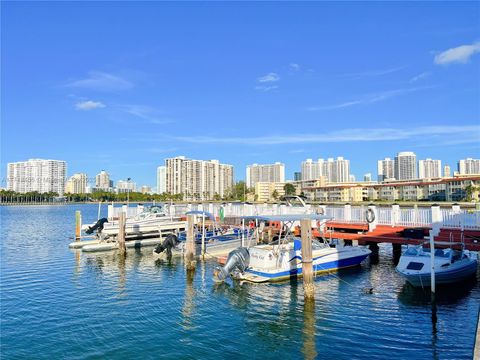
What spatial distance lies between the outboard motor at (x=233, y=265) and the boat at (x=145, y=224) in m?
14.6

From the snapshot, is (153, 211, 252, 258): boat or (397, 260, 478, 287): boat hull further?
(153, 211, 252, 258): boat

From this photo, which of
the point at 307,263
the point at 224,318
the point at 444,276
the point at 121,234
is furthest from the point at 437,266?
the point at 121,234

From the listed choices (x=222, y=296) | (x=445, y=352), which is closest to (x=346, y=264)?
(x=222, y=296)

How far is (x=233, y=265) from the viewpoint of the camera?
1822 cm

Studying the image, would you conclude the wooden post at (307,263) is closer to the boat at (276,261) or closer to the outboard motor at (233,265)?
the boat at (276,261)

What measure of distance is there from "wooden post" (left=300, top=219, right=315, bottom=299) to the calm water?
0.63 metres

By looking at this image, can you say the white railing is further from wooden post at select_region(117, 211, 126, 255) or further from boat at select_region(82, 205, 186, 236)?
wooden post at select_region(117, 211, 126, 255)

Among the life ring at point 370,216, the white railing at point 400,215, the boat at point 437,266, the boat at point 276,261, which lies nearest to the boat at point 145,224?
the white railing at point 400,215

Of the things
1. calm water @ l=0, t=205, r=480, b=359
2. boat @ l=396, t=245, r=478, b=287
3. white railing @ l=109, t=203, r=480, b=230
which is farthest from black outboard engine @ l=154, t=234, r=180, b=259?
boat @ l=396, t=245, r=478, b=287

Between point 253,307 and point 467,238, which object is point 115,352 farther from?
point 467,238

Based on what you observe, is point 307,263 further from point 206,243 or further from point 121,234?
point 121,234

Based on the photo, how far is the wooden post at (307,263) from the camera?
1504 cm

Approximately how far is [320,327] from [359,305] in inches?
118

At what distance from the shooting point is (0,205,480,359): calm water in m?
11.1
